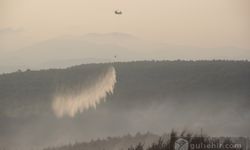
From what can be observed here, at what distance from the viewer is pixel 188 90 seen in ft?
8.91

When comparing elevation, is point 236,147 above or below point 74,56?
below

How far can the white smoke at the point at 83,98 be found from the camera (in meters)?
2.65

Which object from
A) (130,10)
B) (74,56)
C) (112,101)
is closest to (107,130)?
(112,101)

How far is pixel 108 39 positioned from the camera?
2.64 metres

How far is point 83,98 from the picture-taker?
8.73 feet

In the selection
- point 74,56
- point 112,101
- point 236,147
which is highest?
point 74,56

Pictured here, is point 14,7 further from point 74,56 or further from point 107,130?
point 107,130

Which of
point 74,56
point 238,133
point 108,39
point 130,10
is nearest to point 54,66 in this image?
point 74,56

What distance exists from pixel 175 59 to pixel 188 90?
20 centimetres

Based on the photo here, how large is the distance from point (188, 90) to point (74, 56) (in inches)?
27.7

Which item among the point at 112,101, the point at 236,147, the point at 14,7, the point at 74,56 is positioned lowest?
the point at 236,147

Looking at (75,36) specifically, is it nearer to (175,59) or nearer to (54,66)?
(54,66)

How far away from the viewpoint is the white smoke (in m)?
2.65

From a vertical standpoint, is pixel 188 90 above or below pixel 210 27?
below
